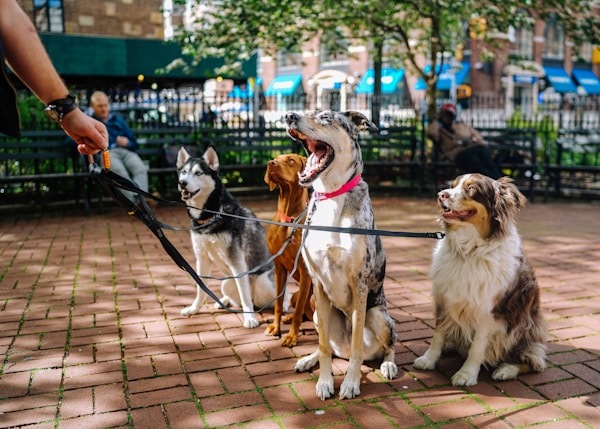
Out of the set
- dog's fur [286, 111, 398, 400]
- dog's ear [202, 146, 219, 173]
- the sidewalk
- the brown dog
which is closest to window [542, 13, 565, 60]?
the sidewalk

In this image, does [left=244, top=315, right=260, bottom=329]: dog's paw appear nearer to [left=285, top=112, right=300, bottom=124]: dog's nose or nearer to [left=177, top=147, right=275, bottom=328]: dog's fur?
[left=177, top=147, right=275, bottom=328]: dog's fur

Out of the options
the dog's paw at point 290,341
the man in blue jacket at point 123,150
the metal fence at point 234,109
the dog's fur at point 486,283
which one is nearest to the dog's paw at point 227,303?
the dog's paw at point 290,341

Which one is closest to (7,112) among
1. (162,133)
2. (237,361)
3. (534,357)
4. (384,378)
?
(237,361)

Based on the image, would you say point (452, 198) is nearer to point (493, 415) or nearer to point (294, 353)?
point (493, 415)

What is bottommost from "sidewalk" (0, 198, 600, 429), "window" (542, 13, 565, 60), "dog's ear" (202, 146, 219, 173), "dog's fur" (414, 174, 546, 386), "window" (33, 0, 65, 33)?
"sidewalk" (0, 198, 600, 429)

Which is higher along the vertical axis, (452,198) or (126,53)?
(126,53)

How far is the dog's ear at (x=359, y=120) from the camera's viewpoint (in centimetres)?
338

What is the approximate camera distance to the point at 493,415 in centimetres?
315

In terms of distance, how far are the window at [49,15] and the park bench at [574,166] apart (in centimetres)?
1583

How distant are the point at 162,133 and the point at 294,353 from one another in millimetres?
7330

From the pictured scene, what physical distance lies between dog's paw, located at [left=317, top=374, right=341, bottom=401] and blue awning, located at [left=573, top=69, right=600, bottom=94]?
41.5 m

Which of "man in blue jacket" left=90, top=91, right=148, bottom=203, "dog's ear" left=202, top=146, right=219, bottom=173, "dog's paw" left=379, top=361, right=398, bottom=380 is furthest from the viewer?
"man in blue jacket" left=90, top=91, right=148, bottom=203

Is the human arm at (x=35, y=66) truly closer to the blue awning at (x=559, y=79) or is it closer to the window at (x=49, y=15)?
the window at (x=49, y=15)

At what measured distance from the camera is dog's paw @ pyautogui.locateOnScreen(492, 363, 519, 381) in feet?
11.7
